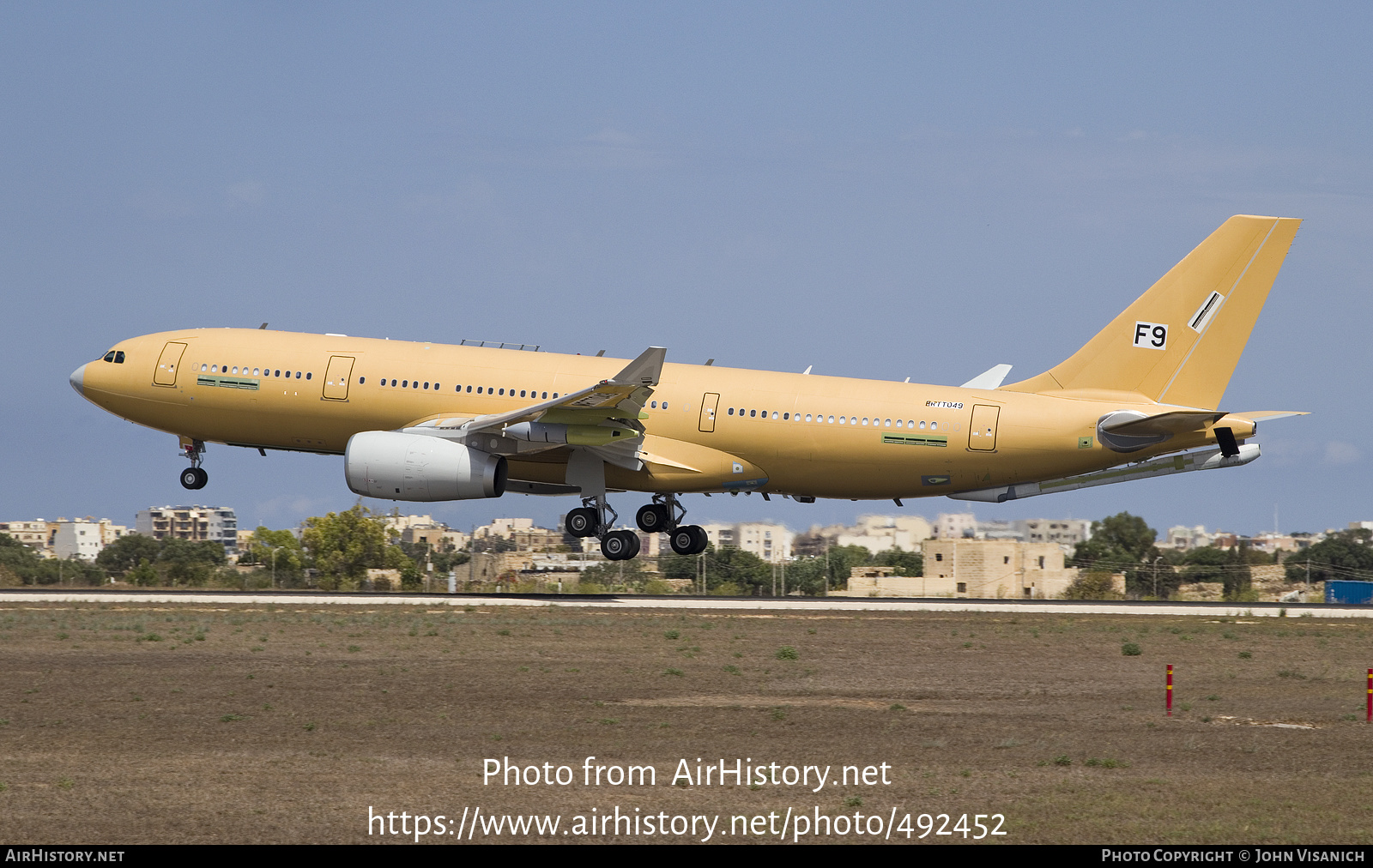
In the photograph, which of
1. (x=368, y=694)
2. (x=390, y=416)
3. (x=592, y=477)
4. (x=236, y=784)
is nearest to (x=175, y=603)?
(x=390, y=416)

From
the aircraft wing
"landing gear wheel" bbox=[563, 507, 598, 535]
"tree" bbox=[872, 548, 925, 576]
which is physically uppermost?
the aircraft wing

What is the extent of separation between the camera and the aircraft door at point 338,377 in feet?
130

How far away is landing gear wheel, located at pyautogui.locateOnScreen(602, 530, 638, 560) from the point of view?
39188mm

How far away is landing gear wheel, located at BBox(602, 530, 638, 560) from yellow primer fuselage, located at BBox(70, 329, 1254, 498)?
135 centimetres

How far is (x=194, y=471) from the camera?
42.8m

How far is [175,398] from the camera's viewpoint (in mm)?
40938

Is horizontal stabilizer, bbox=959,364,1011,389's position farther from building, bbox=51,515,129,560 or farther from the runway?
building, bbox=51,515,129,560

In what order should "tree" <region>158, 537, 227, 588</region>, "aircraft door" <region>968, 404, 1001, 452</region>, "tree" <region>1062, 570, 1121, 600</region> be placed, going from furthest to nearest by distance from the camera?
"tree" <region>1062, 570, 1121, 600</region> < "tree" <region>158, 537, 227, 588</region> < "aircraft door" <region>968, 404, 1001, 452</region>

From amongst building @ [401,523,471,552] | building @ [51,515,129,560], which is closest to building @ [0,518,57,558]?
building @ [51,515,129,560]

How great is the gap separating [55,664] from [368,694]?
21.6 feet

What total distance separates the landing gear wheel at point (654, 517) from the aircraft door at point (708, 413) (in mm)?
3051

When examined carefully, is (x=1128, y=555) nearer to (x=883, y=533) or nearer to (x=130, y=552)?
(x=883, y=533)

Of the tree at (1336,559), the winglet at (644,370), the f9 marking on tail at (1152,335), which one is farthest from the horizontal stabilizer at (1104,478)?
the tree at (1336,559)

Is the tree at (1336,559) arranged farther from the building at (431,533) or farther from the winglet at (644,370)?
the building at (431,533)
